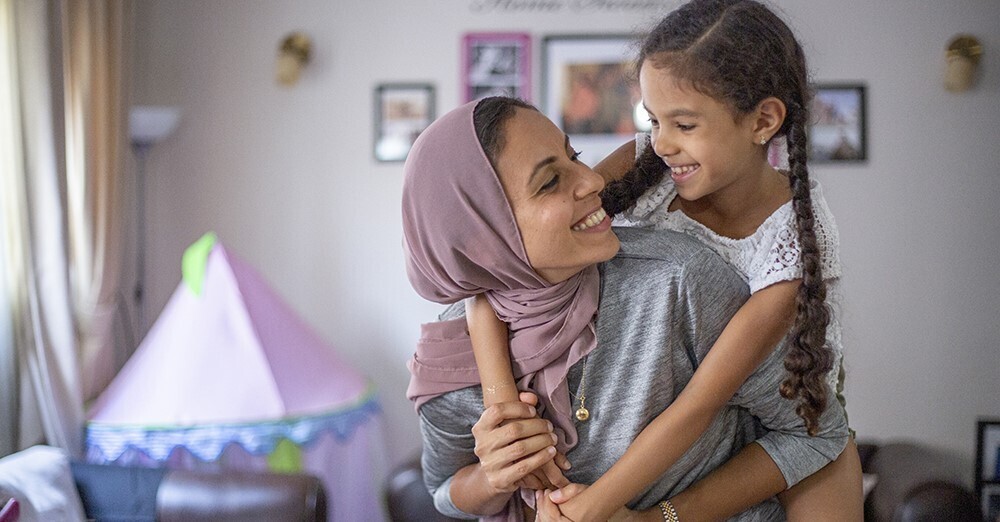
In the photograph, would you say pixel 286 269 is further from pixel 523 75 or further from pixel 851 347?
pixel 851 347

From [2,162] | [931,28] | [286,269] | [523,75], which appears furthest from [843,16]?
[2,162]

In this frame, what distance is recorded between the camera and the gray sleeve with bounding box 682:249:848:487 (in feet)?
3.80

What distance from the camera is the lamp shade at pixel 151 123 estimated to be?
375 centimetres

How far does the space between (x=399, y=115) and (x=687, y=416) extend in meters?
3.19

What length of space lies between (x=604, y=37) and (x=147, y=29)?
192 centimetres

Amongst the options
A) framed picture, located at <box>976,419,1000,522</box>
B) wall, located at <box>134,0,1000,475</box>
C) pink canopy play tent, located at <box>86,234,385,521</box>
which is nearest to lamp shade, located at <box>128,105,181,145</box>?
wall, located at <box>134,0,1000,475</box>

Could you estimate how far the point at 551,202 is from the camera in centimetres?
112

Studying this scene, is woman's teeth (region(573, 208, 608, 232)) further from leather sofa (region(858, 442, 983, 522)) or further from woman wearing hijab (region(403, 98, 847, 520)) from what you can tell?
leather sofa (region(858, 442, 983, 522))

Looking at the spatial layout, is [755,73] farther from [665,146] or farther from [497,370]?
[497,370]

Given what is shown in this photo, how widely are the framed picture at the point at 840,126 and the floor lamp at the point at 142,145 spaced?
2.57 m

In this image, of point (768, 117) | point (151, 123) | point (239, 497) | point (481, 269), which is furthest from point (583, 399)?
point (151, 123)

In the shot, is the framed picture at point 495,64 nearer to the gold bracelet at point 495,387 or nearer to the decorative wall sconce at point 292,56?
the decorative wall sconce at point 292,56

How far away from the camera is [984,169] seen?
407 centimetres

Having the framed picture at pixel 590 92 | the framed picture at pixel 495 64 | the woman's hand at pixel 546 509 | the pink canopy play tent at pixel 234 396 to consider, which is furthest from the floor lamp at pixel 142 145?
the woman's hand at pixel 546 509
